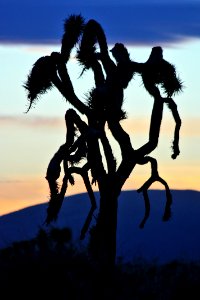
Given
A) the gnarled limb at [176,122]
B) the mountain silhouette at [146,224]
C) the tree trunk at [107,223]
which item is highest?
the mountain silhouette at [146,224]

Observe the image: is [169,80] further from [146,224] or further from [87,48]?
[146,224]

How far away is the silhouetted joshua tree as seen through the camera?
80.0 ft

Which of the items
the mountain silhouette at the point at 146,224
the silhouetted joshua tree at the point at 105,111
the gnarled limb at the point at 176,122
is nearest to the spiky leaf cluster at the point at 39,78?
Answer: the silhouetted joshua tree at the point at 105,111

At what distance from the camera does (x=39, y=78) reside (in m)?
24.8

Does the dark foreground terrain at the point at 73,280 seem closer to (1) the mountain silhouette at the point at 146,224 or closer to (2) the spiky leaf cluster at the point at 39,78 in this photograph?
(2) the spiky leaf cluster at the point at 39,78

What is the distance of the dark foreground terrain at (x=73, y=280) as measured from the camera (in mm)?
17938

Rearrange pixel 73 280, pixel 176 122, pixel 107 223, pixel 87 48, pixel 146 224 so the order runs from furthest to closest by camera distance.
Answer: pixel 146 224 < pixel 87 48 < pixel 107 223 < pixel 176 122 < pixel 73 280

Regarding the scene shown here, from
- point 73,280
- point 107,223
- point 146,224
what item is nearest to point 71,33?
point 107,223

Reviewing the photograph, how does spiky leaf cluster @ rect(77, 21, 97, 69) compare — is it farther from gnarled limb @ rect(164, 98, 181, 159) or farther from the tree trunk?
the tree trunk

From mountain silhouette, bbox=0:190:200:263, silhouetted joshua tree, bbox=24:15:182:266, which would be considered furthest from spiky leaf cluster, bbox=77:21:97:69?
mountain silhouette, bbox=0:190:200:263

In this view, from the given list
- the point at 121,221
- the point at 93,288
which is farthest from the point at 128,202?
the point at 93,288

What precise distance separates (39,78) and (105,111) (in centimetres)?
154

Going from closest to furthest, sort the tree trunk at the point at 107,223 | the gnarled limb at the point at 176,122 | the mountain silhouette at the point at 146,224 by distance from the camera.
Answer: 1. the tree trunk at the point at 107,223
2. the gnarled limb at the point at 176,122
3. the mountain silhouette at the point at 146,224

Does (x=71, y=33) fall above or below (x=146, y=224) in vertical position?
below
